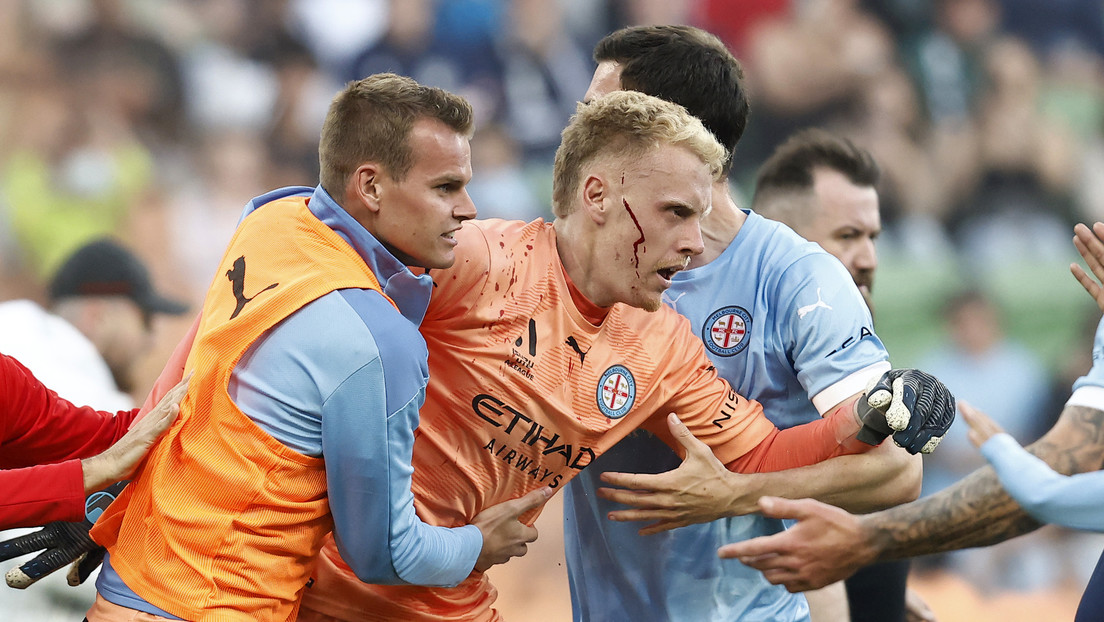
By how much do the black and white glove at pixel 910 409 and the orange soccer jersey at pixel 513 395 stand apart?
16.0 inches

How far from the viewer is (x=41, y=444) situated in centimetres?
268

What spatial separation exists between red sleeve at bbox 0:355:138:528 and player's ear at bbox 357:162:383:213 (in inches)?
33.9

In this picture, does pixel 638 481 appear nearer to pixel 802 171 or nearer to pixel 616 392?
pixel 616 392

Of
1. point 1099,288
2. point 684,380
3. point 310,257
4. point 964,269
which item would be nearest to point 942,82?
point 964,269

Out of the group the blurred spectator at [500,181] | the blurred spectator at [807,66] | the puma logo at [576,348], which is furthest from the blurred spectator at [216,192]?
the puma logo at [576,348]

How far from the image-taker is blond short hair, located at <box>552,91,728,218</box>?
272 cm

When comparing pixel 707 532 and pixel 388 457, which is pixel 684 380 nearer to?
pixel 707 532

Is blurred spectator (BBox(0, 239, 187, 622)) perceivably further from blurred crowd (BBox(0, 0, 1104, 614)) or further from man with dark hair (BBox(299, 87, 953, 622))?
man with dark hair (BBox(299, 87, 953, 622))

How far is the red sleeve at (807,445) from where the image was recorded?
2.75m

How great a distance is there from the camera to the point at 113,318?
6.59 m

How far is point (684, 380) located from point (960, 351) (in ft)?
19.7

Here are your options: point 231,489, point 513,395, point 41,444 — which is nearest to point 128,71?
point 41,444

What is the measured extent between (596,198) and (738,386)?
0.72 m

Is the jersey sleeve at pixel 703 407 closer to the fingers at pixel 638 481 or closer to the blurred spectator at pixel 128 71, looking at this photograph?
the fingers at pixel 638 481
